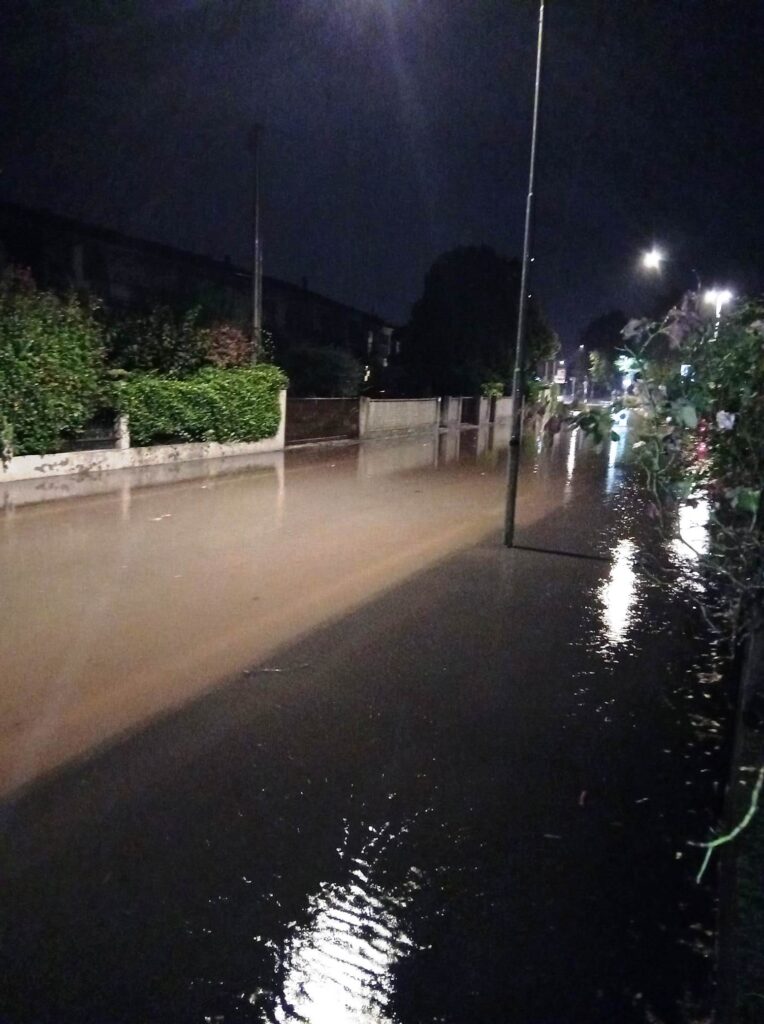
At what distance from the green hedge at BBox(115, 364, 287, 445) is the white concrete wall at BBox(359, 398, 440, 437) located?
263 inches

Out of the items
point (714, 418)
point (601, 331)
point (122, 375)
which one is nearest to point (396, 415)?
point (122, 375)

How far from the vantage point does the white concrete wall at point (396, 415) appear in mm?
30953

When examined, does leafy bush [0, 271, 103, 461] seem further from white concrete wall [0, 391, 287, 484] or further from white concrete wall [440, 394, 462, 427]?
white concrete wall [440, 394, 462, 427]

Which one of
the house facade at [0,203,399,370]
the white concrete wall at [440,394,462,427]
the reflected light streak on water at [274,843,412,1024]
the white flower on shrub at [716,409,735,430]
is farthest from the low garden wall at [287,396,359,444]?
the reflected light streak on water at [274,843,412,1024]

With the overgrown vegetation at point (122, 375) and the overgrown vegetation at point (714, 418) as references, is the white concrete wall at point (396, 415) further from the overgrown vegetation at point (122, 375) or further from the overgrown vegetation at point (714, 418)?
the overgrown vegetation at point (714, 418)

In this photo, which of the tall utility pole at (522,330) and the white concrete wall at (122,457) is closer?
the tall utility pole at (522,330)

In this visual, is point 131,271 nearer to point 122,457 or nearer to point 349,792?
point 122,457

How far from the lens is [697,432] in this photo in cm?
542

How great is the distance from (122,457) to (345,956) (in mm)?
→ 16553

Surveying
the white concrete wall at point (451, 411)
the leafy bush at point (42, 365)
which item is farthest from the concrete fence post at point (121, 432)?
the white concrete wall at point (451, 411)

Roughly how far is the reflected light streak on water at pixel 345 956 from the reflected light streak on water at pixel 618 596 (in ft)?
13.3

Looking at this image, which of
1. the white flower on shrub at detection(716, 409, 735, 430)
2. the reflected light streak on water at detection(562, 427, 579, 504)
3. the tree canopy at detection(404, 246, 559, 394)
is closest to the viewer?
the white flower on shrub at detection(716, 409, 735, 430)

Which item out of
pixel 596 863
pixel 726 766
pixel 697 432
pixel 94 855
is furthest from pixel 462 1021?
pixel 697 432

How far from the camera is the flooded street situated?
314cm
